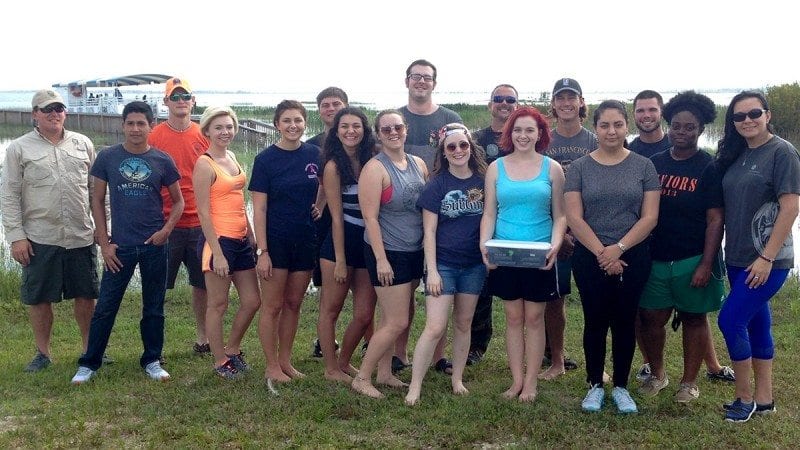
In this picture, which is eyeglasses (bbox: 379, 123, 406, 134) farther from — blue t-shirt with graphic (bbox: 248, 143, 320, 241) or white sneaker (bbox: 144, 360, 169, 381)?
white sneaker (bbox: 144, 360, 169, 381)

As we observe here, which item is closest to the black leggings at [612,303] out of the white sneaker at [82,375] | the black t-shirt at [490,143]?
the black t-shirt at [490,143]

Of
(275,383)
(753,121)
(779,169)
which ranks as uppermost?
(753,121)

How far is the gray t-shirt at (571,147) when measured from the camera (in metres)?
5.46

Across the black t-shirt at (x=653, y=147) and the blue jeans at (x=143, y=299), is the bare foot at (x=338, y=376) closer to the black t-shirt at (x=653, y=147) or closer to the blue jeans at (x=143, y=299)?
the blue jeans at (x=143, y=299)

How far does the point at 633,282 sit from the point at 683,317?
68 cm

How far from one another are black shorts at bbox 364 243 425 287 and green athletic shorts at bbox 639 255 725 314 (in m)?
1.55

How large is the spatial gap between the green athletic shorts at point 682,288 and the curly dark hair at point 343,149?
207 centimetres

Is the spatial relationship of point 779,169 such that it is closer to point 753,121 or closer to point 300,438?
point 753,121

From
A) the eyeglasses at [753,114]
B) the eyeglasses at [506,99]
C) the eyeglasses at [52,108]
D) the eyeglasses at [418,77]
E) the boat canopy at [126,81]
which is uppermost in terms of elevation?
the boat canopy at [126,81]

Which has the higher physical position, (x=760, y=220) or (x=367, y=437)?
(x=760, y=220)

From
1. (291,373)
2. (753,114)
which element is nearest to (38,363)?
(291,373)

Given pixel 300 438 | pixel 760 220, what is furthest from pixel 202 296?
pixel 760 220

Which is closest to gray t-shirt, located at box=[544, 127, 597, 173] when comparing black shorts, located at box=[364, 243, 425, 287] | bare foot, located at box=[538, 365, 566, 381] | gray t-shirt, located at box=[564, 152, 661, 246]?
gray t-shirt, located at box=[564, 152, 661, 246]

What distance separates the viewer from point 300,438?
14.0 ft
